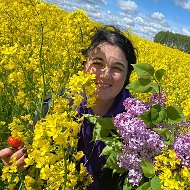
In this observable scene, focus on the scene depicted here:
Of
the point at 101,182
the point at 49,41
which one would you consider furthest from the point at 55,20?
the point at 101,182

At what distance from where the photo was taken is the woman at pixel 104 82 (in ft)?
5.80

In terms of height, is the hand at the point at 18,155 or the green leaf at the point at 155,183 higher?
the green leaf at the point at 155,183

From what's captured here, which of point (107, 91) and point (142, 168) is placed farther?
point (107, 91)

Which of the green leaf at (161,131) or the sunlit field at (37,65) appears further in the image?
the sunlit field at (37,65)

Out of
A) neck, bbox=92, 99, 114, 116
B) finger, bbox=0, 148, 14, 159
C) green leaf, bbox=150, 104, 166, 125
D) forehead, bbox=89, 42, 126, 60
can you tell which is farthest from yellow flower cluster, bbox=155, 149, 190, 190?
neck, bbox=92, 99, 114, 116

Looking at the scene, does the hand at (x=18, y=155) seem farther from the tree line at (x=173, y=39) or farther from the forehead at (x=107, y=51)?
the tree line at (x=173, y=39)

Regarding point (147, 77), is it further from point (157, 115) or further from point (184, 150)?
point (184, 150)

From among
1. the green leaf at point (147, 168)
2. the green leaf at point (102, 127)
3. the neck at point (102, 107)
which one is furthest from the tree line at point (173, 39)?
the green leaf at point (147, 168)

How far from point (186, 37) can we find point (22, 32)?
39.3 m

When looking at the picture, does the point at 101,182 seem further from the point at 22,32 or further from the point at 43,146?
the point at 22,32

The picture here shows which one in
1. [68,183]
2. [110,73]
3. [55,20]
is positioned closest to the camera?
[68,183]

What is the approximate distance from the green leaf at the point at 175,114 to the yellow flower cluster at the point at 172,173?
12cm

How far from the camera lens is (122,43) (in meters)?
1.95

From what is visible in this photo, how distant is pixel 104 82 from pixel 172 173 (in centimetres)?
90
